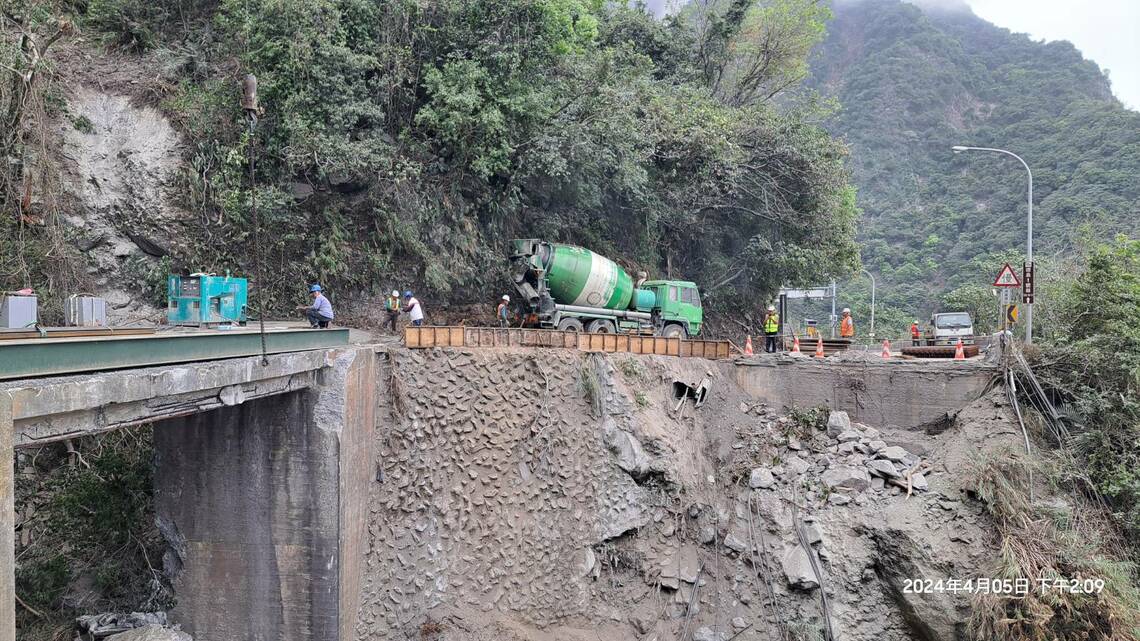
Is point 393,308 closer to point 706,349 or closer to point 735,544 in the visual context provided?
point 706,349

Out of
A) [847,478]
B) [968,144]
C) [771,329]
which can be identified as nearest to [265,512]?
[847,478]

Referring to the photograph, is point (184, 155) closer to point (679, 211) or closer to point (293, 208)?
point (293, 208)

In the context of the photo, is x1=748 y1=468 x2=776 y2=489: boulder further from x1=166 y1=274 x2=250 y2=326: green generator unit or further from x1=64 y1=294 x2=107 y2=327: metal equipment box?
x1=64 y1=294 x2=107 y2=327: metal equipment box

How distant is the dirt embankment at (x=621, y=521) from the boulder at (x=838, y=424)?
60cm

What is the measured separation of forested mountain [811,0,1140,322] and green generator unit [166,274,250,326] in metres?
31.1

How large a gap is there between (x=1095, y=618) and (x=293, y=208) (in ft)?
59.3

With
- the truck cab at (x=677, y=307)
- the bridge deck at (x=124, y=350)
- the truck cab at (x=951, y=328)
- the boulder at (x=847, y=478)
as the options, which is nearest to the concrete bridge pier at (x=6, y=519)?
the bridge deck at (x=124, y=350)

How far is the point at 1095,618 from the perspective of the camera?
9.80 m

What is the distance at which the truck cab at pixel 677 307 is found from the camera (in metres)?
18.5

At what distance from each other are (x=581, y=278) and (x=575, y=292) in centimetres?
40

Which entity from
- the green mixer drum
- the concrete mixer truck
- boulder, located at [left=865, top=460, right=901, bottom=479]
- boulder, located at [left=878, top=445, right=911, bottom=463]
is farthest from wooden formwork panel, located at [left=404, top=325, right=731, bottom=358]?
boulder, located at [left=865, top=460, right=901, bottom=479]

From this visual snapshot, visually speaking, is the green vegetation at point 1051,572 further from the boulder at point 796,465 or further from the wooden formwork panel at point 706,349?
the wooden formwork panel at point 706,349

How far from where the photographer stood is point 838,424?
14.3 m

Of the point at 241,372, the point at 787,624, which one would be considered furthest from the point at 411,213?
the point at 787,624
